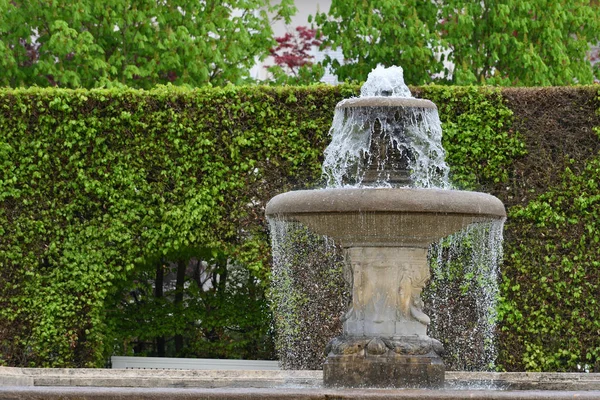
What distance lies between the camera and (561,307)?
11531mm

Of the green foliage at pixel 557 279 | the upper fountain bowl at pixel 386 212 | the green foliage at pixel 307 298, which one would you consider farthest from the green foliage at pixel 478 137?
the upper fountain bowl at pixel 386 212

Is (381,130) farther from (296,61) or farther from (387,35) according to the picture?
(296,61)

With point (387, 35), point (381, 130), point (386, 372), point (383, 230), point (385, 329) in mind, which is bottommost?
point (386, 372)

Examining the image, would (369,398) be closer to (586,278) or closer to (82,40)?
(586,278)

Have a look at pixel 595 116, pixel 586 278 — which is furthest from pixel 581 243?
pixel 595 116

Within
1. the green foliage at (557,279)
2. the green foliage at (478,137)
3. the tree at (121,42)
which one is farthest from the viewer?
the tree at (121,42)

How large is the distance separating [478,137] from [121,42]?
4905mm

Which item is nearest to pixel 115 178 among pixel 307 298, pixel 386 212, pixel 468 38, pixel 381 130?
pixel 307 298

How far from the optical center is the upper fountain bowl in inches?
298

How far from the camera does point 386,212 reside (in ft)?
25.1

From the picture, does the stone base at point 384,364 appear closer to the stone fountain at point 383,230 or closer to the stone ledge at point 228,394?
the stone fountain at point 383,230

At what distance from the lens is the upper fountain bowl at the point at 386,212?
7566mm

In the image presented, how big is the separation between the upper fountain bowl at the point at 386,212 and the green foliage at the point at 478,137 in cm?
347

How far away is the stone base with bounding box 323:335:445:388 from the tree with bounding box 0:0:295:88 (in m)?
6.18
